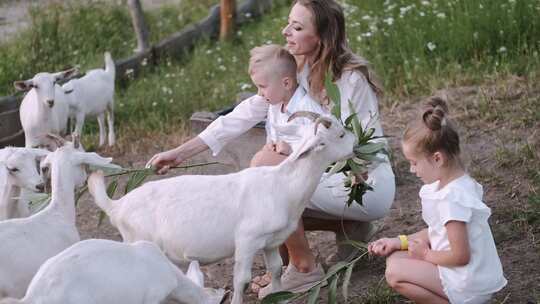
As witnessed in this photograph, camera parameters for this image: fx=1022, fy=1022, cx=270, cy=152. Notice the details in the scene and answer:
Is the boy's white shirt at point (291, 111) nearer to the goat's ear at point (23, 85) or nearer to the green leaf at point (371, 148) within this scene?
the green leaf at point (371, 148)

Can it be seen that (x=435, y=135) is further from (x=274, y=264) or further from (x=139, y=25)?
(x=139, y=25)

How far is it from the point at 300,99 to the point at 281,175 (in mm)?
550

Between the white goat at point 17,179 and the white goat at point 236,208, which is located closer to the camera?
the white goat at point 236,208

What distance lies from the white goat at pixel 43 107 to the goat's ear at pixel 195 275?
127 inches

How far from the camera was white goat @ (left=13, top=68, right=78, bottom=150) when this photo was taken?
7246 mm

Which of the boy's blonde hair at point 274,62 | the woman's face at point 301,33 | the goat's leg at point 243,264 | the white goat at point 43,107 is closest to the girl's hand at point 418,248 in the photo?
the goat's leg at point 243,264

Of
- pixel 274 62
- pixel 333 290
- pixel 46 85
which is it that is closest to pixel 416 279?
pixel 333 290

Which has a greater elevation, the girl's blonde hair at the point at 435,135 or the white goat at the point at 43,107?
the girl's blonde hair at the point at 435,135

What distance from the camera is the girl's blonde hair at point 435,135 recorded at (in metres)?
3.79

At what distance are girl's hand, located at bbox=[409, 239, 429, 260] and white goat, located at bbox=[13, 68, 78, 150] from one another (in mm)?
3654

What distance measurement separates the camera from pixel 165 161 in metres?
4.76

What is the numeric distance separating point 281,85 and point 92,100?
3687 millimetres

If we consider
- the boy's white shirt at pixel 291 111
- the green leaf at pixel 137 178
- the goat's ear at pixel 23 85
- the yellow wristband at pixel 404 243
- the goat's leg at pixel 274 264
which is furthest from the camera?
the goat's ear at pixel 23 85

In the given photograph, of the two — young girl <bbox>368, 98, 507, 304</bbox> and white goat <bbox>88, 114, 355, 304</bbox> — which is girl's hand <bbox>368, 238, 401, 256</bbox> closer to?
young girl <bbox>368, 98, 507, 304</bbox>
